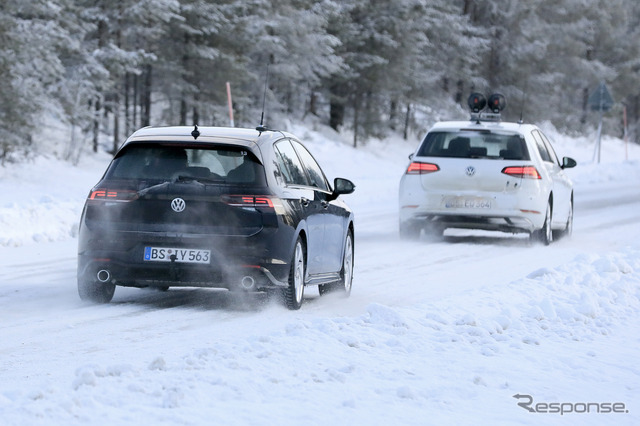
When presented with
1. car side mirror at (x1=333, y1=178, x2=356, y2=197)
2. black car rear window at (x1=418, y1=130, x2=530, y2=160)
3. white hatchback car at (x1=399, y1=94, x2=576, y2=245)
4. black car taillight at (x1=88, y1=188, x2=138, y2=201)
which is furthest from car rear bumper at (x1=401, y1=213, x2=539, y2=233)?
black car taillight at (x1=88, y1=188, x2=138, y2=201)

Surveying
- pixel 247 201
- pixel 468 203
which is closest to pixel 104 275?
pixel 247 201

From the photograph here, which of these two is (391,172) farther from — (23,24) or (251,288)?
(251,288)

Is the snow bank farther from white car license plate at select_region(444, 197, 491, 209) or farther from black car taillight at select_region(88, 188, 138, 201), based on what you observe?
white car license plate at select_region(444, 197, 491, 209)

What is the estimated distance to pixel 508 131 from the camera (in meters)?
17.1

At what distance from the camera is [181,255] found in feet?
31.1

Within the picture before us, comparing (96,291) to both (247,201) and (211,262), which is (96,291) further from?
(247,201)

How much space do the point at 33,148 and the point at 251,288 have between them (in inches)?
756

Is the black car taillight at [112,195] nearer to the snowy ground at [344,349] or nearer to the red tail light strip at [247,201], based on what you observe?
the red tail light strip at [247,201]

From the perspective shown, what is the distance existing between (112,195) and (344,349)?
9.43 feet

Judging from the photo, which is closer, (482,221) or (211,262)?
(211,262)

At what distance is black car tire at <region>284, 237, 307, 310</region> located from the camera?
31.9ft

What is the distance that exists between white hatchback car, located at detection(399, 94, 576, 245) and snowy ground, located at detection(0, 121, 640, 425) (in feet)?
8.02

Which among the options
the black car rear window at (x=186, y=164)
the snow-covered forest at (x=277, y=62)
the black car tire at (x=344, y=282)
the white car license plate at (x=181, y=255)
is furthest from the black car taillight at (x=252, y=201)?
the snow-covered forest at (x=277, y=62)

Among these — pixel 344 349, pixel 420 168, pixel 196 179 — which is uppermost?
pixel 196 179
